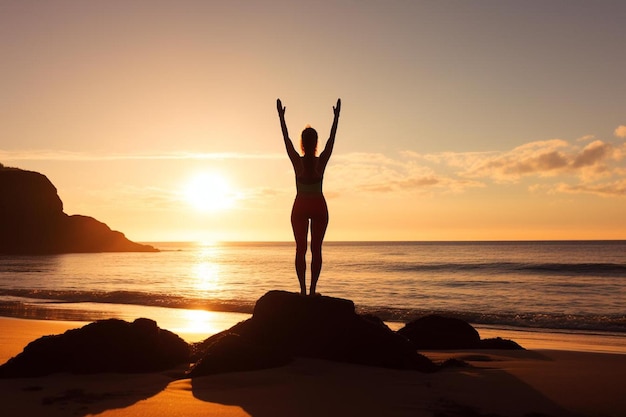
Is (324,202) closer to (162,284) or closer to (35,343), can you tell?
(35,343)

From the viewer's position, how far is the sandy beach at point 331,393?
5277 millimetres

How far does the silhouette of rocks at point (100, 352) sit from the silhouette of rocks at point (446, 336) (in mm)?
4845

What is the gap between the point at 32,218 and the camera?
109m

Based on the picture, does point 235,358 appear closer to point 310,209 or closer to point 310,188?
point 310,209

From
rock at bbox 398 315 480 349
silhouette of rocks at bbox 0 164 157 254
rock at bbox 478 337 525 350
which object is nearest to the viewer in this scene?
rock at bbox 478 337 525 350

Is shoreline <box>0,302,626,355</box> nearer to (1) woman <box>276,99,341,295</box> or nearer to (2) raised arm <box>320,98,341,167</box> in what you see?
(1) woman <box>276,99,341,295</box>

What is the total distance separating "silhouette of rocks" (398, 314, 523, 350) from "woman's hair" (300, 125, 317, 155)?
191 inches

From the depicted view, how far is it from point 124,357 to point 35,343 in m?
1.19

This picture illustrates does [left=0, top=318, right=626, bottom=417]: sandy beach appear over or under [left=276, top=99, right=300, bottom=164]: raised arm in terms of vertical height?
under

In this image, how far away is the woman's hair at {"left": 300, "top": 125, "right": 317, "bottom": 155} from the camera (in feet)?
25.7

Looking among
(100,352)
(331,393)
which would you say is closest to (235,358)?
(331,393)

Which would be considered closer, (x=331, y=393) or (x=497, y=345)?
(x=331, y=393)

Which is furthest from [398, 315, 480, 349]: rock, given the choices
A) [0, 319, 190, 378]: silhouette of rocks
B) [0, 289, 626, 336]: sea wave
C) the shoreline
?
[0, 289, 626, 336]: sea wave

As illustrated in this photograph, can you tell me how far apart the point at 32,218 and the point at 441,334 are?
115m
